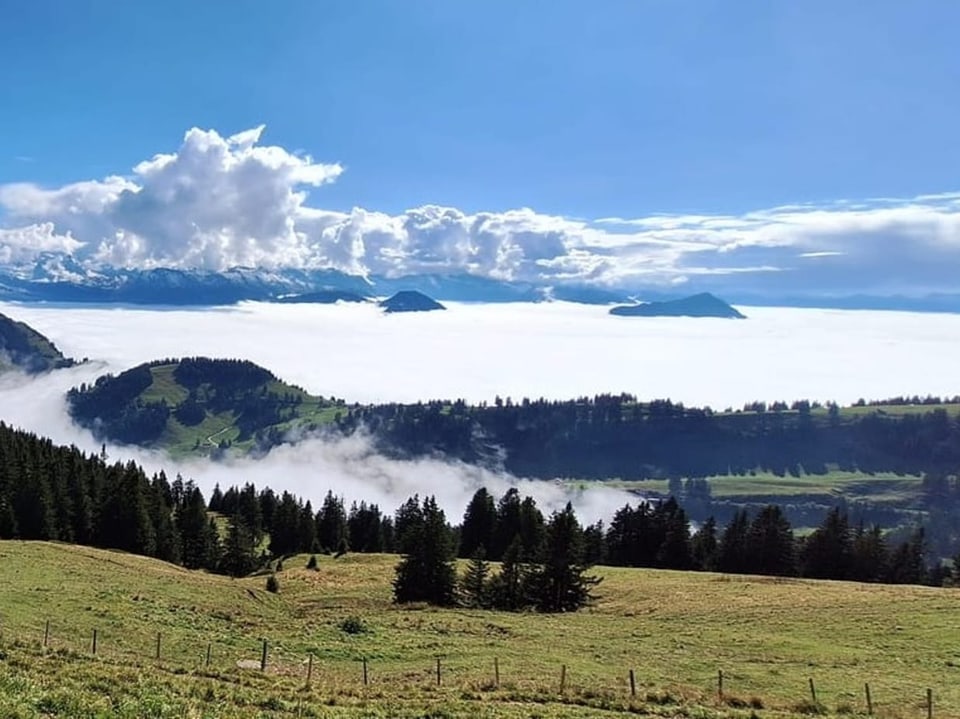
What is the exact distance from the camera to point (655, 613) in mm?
53719

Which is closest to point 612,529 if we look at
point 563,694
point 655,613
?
point 655,613

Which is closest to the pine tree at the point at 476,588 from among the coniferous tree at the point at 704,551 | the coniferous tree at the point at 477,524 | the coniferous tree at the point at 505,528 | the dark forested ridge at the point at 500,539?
the dark forested ridge at the point at 500,539

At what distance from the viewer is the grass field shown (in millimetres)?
23375

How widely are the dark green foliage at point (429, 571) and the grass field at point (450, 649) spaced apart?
318 cm

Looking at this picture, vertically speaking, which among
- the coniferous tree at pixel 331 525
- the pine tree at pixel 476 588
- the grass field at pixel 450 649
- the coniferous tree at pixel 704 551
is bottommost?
the coniferous tree at pixel 331 525

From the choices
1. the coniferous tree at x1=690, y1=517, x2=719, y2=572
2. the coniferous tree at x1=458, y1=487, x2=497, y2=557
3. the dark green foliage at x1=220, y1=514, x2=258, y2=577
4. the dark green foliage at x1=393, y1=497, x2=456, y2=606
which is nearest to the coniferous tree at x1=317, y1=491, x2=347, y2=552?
the coniferous tree at x1=458, y1=487, x2=497, y2=557

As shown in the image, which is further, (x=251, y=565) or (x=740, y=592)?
(x=251, y=565)

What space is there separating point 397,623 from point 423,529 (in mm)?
17428

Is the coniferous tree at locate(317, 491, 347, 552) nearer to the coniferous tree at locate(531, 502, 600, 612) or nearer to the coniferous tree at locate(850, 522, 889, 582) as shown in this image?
the coniferous tree at locate(531, 502, 600, 612)

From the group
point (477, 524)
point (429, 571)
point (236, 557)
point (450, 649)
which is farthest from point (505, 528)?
point (450, 649)

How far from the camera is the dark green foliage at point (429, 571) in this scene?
62.4 m

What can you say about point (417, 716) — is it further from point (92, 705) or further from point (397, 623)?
point (397, 623)

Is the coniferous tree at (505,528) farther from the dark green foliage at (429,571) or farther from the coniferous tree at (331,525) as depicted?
the dark green foliage at (429,571)

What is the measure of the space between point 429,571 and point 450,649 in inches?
943
